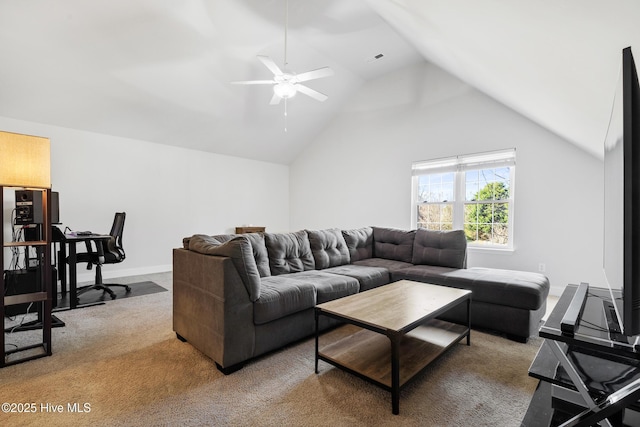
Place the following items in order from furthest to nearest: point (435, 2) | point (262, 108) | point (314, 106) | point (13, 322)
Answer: point (314, 106), point (262, 108), point (13, 322), point (435, 2)

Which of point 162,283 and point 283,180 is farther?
point 283,180

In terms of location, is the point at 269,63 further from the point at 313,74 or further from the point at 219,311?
the point at 219,311

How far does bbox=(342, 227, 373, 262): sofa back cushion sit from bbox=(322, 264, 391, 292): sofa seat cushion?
1.37 ft

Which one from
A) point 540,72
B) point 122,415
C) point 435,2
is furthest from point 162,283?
point 540,72

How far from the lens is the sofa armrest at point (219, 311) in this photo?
198 centimetres

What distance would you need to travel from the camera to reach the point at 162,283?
459 centimetres

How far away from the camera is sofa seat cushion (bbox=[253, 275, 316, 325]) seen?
2129 millimetres

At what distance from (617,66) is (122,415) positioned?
308 cm

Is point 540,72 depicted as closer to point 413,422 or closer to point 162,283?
point 413,422

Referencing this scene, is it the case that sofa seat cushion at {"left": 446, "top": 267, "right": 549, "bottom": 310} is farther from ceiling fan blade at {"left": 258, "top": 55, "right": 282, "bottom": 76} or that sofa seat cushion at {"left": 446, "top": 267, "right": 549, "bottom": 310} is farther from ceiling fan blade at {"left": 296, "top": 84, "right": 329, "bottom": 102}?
ceiling fan blade at {"left": 258, "top": 55, "right": 282, "bottom": 76}

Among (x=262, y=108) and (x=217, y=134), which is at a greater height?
(x=262, y=108)

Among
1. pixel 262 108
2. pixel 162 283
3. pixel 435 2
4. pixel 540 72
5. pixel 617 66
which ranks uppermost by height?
pixel 262 108

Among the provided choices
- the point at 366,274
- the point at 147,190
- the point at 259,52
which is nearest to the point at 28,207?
the point at 147,190

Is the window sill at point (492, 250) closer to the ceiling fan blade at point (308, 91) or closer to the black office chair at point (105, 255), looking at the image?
the ceiling fan blade at point (308, 91)
